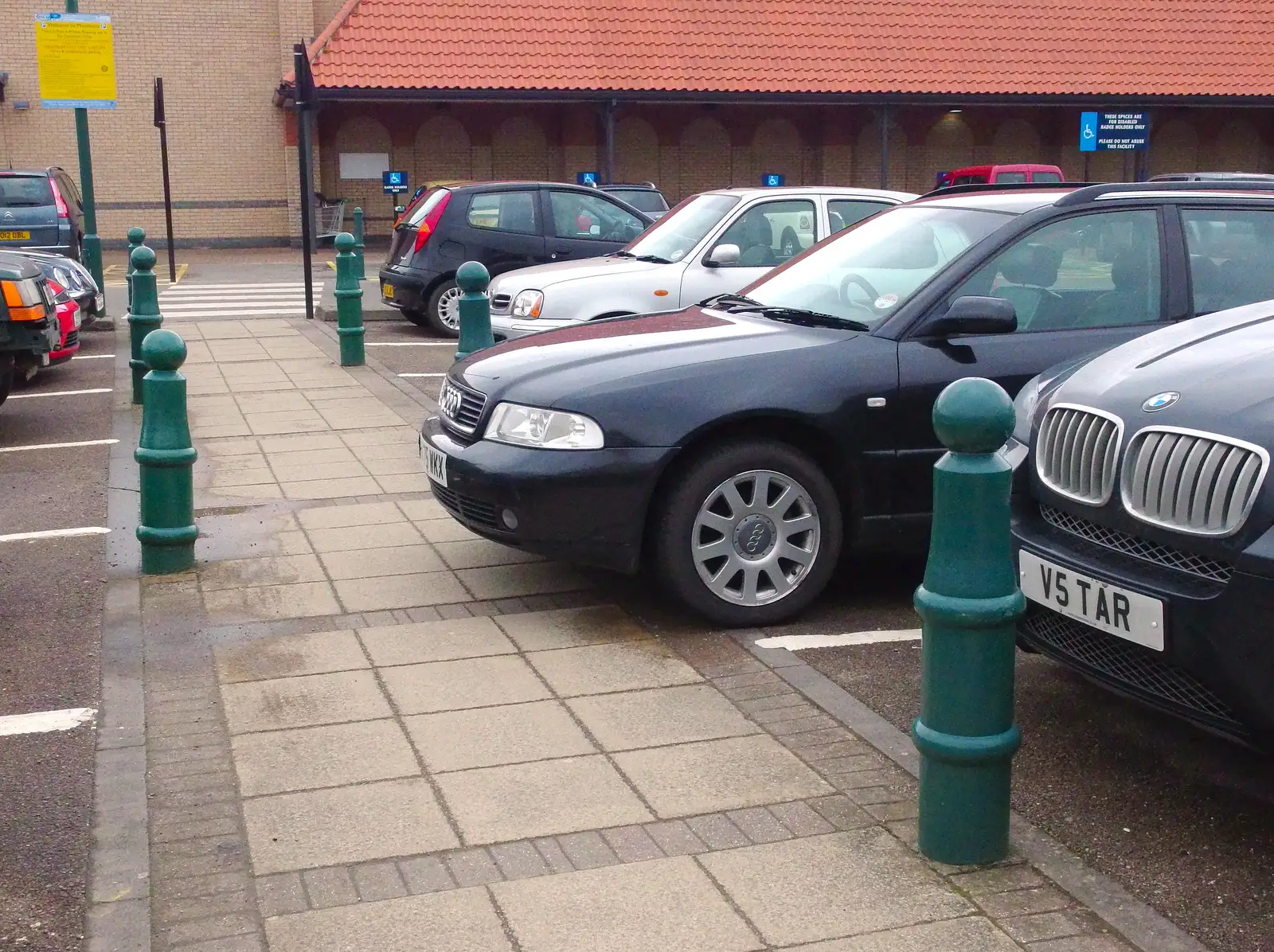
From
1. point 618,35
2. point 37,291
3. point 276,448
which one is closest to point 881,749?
point 276,448

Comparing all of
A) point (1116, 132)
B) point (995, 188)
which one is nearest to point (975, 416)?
point (995, 188)

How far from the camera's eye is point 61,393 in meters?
11.9

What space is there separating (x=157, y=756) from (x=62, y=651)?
4.17 feet

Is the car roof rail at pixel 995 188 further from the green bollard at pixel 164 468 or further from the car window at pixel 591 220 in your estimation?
the car window at pixel 591 220

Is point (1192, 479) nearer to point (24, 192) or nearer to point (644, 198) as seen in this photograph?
point (24, 192)

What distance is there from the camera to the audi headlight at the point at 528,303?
10805 millimetres

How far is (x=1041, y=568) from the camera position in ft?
13.4

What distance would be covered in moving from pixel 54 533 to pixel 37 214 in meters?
12.3

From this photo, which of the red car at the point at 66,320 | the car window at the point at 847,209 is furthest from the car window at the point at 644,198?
the car window at the point at 847,209

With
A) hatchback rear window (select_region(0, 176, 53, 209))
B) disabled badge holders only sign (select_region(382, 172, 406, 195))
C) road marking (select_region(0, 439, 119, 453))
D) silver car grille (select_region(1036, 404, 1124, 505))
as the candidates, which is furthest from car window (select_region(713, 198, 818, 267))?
disabled badge holders only sign (select_region(382, 172, 406, 195))

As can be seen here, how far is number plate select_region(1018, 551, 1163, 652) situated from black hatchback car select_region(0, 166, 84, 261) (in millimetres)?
16201

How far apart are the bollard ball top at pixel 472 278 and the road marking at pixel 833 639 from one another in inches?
164

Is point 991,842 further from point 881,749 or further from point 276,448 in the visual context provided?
point 276,448

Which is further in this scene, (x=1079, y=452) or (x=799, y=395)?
(x=799, y=395)
